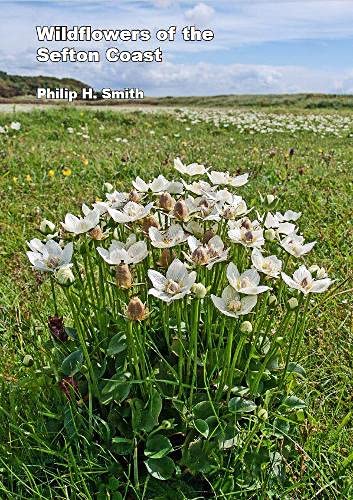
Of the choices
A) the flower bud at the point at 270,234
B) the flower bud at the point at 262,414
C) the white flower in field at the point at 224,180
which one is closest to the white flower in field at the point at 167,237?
the flower bud at the point at 270,234

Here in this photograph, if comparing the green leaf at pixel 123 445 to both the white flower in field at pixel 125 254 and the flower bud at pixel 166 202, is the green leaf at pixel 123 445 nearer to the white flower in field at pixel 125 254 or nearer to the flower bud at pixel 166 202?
the white flower in field at pixel 125 254

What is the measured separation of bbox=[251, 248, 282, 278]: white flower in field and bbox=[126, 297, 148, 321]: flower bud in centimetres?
36

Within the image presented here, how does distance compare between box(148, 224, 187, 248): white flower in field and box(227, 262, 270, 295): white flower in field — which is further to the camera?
box(148, 224, 187, 248): white flower in field

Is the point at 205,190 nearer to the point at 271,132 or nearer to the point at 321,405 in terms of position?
the point at 321,405

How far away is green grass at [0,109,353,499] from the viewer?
1839 millimetres

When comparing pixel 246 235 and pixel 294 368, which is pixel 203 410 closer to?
pixel 294 368

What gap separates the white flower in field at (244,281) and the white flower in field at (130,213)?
300 millimetres

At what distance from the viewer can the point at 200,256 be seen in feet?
5.17

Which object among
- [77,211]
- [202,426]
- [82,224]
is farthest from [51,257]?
[77,211]

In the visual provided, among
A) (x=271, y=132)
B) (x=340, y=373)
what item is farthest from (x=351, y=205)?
(x=271, y=132)

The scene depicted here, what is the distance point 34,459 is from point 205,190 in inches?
38.2

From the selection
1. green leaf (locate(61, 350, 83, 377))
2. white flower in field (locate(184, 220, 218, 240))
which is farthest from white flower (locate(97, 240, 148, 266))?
green leaf (locate(61, 350, 83, 377))

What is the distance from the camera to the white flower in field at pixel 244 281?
1545mm

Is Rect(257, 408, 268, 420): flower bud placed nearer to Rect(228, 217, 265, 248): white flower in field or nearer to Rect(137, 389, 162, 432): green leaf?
Rect(137, 389, 162, 432): green leaf
